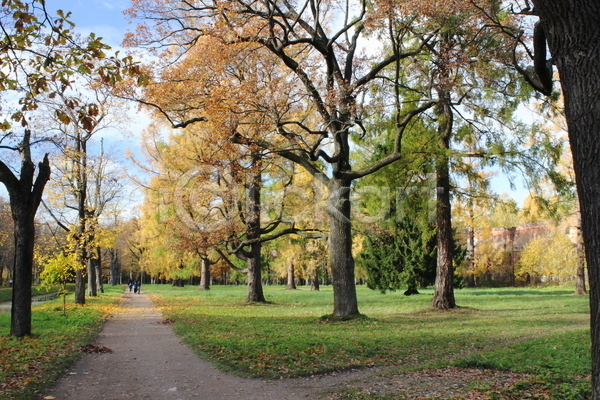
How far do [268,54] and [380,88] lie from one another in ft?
12.7

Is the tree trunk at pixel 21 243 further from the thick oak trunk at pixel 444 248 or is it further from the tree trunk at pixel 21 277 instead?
the thick oak trunk at pixel 444 248

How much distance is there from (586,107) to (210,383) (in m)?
5.62

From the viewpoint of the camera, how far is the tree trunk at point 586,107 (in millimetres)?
3361

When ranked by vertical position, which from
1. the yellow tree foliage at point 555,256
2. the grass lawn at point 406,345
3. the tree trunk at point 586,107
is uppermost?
the tree trunk at point 586,107

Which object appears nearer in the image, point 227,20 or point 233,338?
point 233,338

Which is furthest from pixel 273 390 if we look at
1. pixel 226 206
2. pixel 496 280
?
pixel 496 280

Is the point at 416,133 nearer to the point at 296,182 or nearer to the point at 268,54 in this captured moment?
the point at 268,54

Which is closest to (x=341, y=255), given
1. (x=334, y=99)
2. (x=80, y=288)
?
(x=334, y=99)

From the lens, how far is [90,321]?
45.4 feet

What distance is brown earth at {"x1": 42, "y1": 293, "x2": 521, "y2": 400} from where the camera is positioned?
5.82m

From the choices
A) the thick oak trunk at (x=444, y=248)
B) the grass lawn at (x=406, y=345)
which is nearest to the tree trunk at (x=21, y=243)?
the grass lawn at (x=406, y=345)

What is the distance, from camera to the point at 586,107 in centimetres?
344

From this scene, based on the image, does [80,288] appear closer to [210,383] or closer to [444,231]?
[444,231]

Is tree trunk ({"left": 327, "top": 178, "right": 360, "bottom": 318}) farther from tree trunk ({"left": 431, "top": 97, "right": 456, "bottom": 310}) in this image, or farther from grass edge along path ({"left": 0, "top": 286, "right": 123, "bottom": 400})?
grass edge along path ({"left": 0, "top": 286, "right": 123, "bottom": 400})
